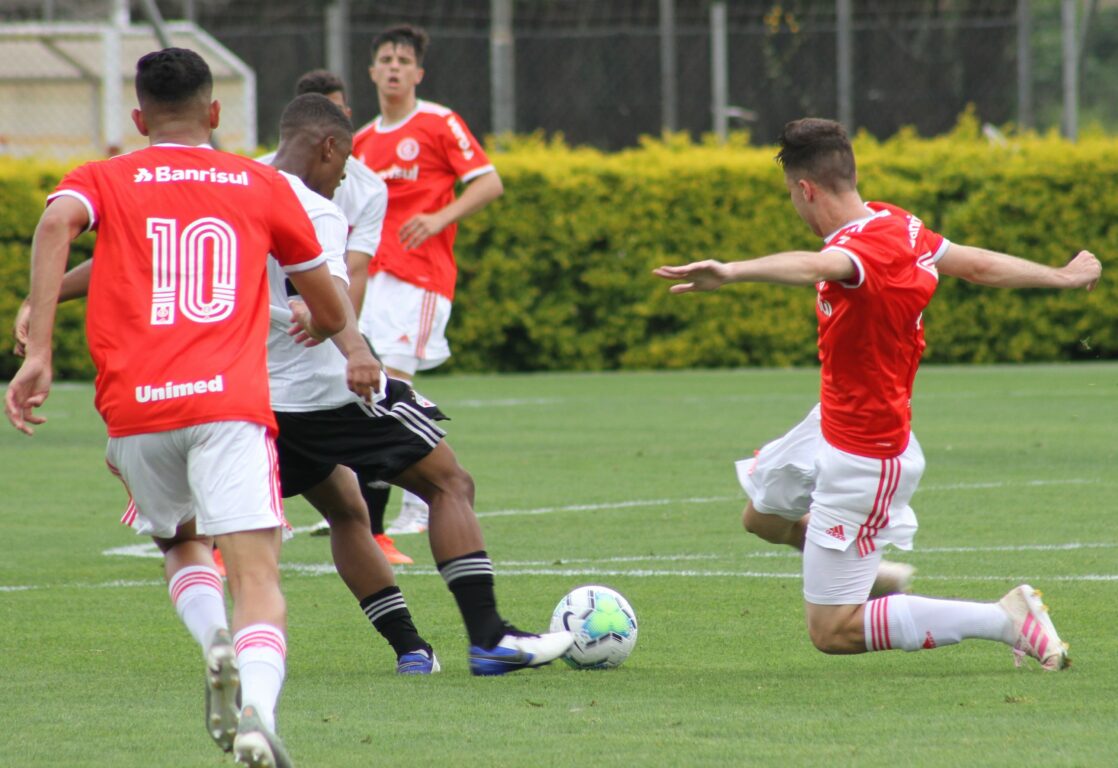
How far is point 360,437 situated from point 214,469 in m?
1.41

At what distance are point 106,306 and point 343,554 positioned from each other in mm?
1785

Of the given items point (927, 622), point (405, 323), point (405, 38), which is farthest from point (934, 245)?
point (405, 38)

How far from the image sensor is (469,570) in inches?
229

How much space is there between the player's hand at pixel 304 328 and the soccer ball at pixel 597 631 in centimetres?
135

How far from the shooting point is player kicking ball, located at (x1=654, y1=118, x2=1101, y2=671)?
547cm

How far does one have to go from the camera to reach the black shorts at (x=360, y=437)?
228 inches

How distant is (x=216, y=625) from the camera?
180 inches

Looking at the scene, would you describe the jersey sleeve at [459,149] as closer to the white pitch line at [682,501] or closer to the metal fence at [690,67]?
the white pitch line at [682,501]

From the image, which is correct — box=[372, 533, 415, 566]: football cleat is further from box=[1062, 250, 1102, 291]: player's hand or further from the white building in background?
the white building in background

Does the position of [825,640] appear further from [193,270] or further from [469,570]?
[193,270]

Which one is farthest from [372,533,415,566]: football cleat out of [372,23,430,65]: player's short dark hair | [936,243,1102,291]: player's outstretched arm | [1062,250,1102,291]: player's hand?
[1062,250,1102,291]: player's hand

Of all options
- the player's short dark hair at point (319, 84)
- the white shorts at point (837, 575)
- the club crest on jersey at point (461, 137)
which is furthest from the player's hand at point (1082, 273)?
the club crest on jersey at point (461, 137)

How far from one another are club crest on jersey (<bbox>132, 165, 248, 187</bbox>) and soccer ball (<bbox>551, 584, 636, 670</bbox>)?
2.01 m

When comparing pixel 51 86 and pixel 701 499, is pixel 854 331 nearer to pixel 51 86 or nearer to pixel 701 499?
pixel 701 499
